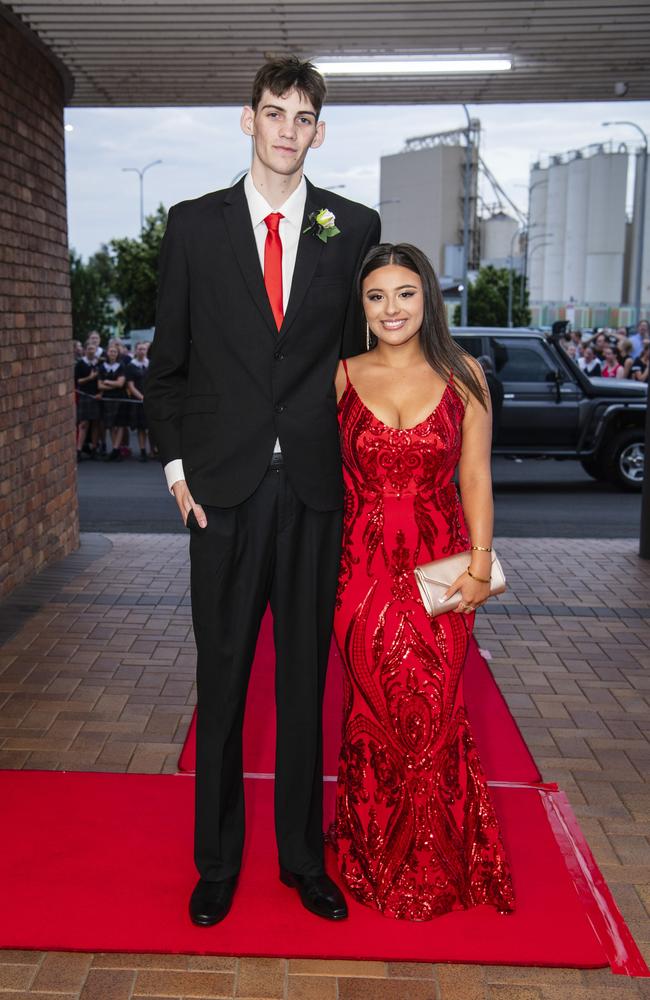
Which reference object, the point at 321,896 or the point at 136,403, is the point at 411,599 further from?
the point at 136,403

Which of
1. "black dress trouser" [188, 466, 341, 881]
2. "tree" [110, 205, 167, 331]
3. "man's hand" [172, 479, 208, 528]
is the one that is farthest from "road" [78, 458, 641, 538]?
"tree" [110, 205, 167, 331]

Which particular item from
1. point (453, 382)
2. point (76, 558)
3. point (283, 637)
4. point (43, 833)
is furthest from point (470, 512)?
point (76, 558)

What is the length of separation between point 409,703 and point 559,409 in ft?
31.7

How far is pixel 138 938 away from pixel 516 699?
258cm

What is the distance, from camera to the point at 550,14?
22.1ft

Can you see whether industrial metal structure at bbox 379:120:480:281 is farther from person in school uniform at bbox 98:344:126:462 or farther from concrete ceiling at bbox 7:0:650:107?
concrete ceiling at bbox 7:0:650:107

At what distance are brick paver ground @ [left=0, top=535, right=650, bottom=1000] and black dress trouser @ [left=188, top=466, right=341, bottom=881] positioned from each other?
0.36 m

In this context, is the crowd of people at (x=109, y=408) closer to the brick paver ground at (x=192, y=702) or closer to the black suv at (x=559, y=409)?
the black suv at (x=559, y=409)

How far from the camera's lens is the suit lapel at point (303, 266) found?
284 centimetres

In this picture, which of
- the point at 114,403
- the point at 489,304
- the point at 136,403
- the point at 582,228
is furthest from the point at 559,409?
the point at 582,228

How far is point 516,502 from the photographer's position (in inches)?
460

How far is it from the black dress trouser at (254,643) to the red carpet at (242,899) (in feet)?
0.59

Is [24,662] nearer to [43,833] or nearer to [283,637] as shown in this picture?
[43,833]

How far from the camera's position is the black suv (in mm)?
12188
